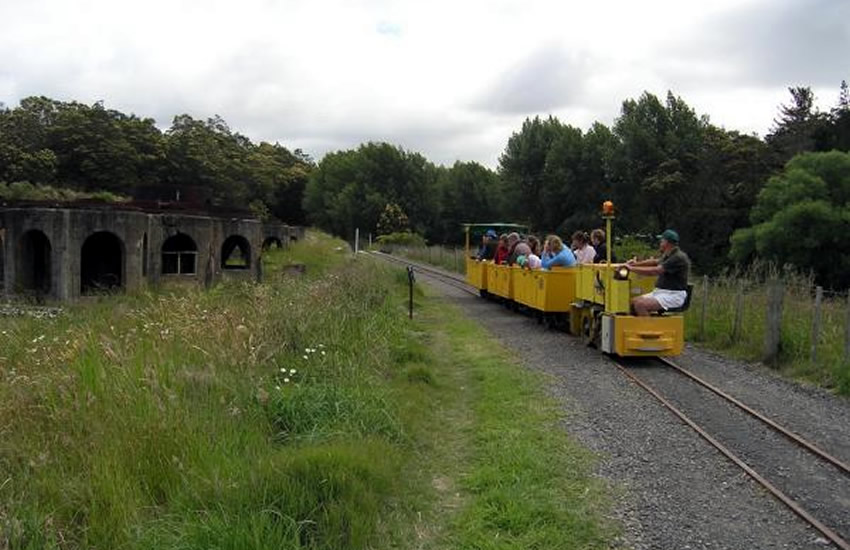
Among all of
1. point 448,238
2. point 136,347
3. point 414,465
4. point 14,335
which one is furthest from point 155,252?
point 448,238

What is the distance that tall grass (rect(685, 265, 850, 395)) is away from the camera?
37.4 ft

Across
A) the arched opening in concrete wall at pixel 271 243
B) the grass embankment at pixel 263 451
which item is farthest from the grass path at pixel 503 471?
the arched opening in concrete wall at pixel 271 243

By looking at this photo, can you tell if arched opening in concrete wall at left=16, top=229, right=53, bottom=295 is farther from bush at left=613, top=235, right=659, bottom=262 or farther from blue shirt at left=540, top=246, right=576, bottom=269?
blue shirt at left=540, top=246, right=576, bottom=269

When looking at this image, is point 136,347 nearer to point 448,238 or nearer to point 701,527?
point 701,527

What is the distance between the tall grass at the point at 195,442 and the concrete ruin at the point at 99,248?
24389 millimetres

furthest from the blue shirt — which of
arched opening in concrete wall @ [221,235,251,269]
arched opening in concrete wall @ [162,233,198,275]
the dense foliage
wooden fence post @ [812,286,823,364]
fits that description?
the dense foliage

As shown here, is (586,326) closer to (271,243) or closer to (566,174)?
(271,243)

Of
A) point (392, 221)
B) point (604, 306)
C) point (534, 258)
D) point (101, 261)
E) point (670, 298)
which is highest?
point (392, 221)

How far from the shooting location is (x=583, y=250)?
15883mm

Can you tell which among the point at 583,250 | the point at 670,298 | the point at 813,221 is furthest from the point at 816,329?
the point at 813,221

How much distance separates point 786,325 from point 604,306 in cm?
288

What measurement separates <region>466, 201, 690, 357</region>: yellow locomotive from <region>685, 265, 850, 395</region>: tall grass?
5.78ft

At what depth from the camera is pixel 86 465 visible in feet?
17.9

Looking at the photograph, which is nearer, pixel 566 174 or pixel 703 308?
pixel 703 308
